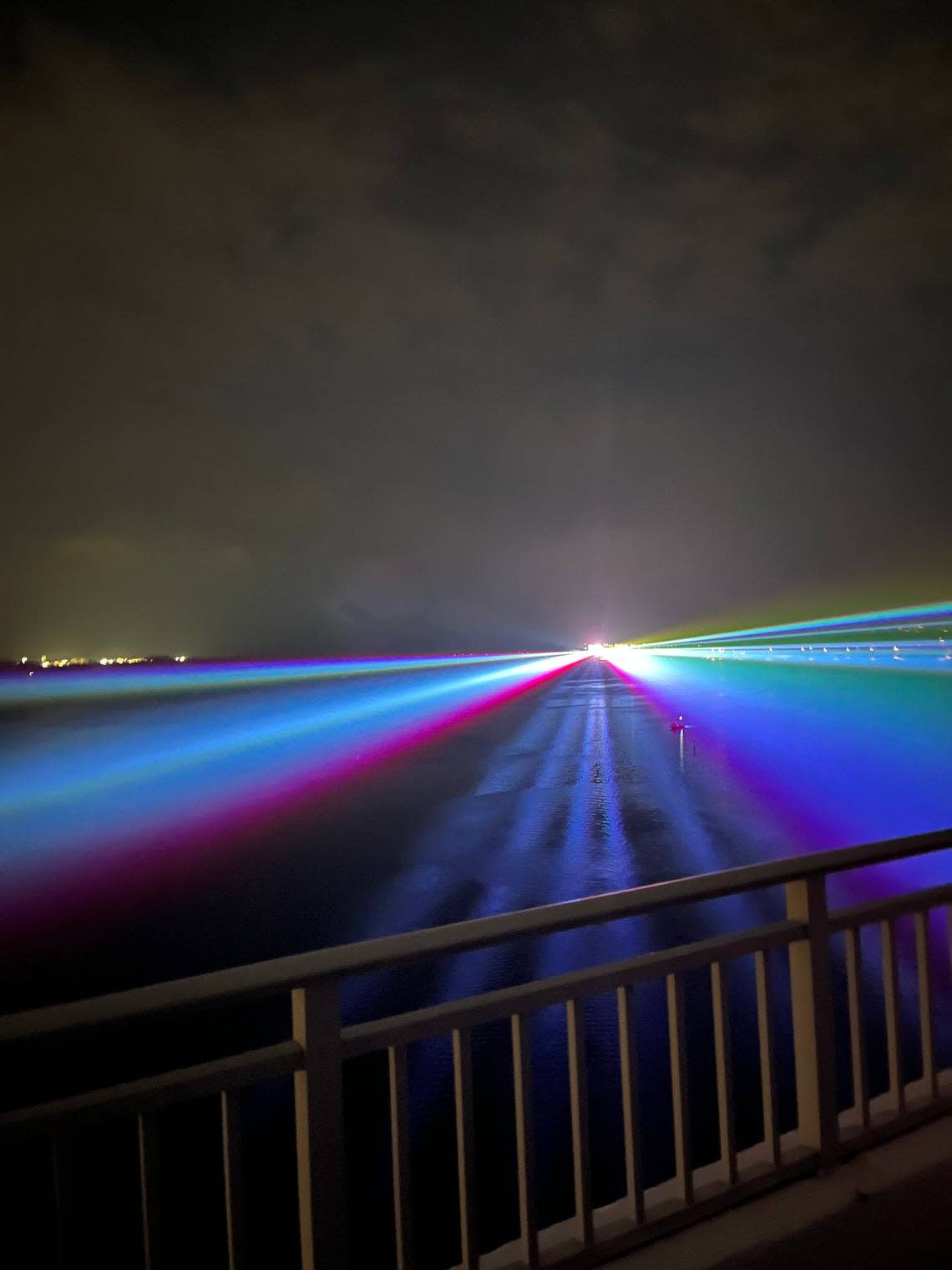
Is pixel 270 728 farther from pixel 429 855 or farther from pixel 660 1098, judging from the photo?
pixel 660 1098

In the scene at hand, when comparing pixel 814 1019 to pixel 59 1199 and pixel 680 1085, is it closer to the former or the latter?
pixel 680 1085

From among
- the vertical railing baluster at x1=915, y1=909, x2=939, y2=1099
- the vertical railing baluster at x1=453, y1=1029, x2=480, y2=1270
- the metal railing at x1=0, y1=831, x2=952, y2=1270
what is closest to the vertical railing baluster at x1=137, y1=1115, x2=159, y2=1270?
the metal railing at x1=0, y1=831, x2=952, y2=1270

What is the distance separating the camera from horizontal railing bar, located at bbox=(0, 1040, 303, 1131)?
45.8 inches

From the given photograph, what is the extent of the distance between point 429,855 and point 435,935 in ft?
55.9

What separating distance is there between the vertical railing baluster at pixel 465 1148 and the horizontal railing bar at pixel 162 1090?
0.34 metres

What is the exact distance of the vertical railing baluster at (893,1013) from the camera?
6.83 feet

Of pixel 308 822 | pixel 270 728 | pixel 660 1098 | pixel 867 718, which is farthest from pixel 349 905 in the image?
pixel 270 728

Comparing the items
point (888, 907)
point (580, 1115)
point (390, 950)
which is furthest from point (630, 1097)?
point (888, 907)

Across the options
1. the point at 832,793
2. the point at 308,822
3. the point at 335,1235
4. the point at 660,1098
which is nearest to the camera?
the point at 335,1235

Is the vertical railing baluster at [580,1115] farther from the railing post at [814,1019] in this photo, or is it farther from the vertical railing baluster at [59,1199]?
the vertical railing baluster at [59,1199]

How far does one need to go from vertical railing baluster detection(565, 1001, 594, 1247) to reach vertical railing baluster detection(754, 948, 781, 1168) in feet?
1.68

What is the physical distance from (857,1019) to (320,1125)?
1.51m

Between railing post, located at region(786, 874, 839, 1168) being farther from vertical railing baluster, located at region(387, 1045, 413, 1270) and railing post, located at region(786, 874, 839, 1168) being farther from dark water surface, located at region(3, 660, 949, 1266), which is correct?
dark water surface, located at region(3, 660, 949, 1266)

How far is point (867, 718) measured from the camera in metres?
48.4
